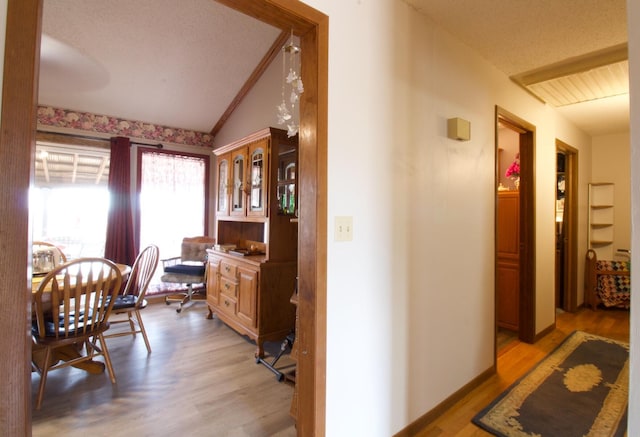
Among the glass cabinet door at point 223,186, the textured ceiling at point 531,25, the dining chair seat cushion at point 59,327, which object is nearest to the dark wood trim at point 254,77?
the glass cabinet door at point 223,186

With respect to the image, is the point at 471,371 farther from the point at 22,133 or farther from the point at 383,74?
the point at 22,133

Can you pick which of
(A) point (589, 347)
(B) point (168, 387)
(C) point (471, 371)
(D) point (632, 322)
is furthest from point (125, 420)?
(A) point (589, 347)

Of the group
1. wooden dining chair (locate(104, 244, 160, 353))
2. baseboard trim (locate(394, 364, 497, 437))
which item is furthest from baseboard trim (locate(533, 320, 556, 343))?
wooden dining chair (locate(104, 244, 160, 353))

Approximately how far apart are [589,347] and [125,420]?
154 inches

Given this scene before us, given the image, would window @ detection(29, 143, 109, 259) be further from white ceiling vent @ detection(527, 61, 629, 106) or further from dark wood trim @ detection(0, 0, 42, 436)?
white ceiling vent @ detection(527, 61, 629, 106)

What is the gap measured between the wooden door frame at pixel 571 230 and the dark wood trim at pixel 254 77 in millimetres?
3694

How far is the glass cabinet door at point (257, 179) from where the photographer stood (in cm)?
278

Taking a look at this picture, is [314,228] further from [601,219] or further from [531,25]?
[601,219]

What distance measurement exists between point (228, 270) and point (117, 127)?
2.70 metres

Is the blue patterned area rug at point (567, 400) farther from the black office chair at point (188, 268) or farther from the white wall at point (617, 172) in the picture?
the black office chair at point (188, 268)

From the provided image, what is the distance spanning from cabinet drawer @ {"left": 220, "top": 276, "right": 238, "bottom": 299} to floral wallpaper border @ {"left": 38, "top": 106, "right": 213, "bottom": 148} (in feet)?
8.22

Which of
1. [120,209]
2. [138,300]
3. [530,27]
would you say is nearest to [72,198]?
[120,209]

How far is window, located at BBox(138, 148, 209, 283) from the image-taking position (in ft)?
14.2

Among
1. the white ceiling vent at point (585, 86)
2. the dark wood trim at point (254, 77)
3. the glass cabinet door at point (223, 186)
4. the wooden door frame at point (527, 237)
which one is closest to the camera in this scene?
the white ceiling vent at point (585, 86)
